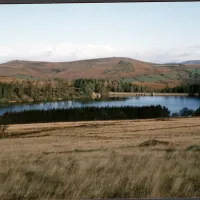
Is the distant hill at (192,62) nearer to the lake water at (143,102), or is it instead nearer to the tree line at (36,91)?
the lake water at (143,102)

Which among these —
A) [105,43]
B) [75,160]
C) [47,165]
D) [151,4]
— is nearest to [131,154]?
[75,160]

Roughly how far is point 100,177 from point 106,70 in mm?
1302

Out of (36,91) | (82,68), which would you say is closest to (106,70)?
(82,68)

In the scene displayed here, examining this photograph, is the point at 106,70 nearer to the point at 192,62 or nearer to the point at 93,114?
the point at 93,114

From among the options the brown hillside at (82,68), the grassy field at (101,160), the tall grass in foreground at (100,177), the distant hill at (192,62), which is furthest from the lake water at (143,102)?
the tall grass in foreground at (100,177)

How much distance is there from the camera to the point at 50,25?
4410 mm

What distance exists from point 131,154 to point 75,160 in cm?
65

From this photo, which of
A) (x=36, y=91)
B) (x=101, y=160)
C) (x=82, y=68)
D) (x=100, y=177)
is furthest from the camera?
(x=82, y=68)

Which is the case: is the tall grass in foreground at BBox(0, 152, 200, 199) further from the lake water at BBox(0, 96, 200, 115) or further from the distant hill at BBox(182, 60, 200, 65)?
the distant hill at BBox(182, 60, 200, 65)

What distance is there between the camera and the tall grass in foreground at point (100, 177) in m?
4.08

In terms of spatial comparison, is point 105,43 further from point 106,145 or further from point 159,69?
point 106,145

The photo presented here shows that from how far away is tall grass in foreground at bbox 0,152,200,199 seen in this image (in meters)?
4.08

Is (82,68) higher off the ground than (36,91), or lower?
higher

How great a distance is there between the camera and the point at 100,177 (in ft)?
13.7
